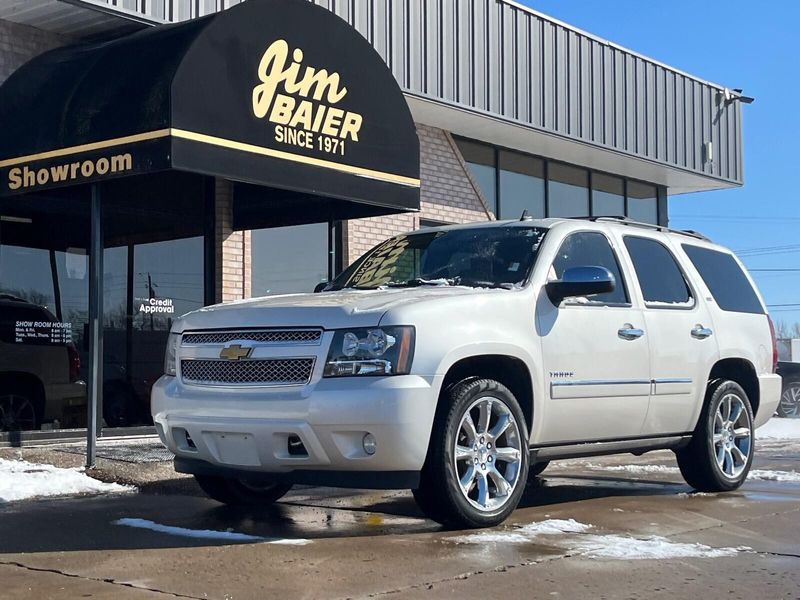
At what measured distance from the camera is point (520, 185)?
57.8 feet

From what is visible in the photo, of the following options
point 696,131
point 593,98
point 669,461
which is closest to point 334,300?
point 669,461

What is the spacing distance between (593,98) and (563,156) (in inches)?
54.9

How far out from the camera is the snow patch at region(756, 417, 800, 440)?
14219 millimetres

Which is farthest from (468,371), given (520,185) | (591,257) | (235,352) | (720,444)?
(520,185)

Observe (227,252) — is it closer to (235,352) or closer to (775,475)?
(775,475)

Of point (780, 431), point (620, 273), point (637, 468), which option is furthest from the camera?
point (780, 431)

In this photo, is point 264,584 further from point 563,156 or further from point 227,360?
point 563,156

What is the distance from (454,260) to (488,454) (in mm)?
1554

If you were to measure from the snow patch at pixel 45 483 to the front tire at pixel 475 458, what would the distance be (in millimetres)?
3075

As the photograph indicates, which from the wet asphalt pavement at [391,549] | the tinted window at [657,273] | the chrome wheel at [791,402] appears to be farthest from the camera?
the chrome wheel at [791,402]

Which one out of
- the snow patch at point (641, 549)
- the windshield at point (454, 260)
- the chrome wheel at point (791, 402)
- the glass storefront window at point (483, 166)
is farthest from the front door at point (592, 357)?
the chrome wheel at point (791, 402)

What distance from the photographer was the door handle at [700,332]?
26.4 feet

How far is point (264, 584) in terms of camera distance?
4.90 metres

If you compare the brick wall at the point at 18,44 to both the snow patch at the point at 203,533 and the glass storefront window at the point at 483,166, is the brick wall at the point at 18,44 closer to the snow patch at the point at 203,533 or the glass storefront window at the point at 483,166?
the snow patch at the point at 203,533
